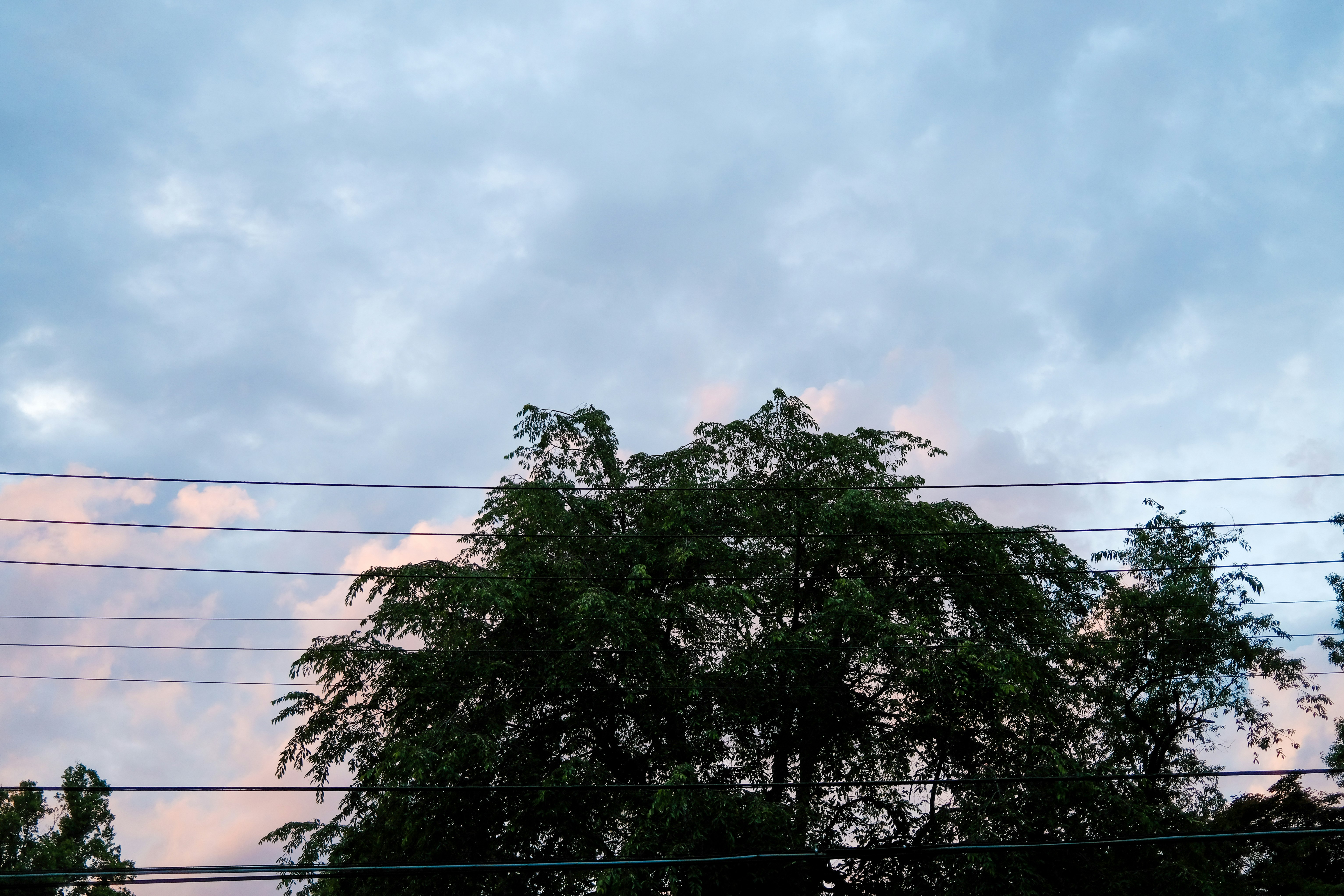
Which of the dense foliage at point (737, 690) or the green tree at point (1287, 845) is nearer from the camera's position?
the dense foliage at point (737, 690)

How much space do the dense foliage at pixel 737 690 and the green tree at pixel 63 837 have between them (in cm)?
1971

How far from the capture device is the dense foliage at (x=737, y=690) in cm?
1520

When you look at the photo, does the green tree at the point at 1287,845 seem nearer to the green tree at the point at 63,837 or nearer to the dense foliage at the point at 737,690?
the dense foliage at the point at 737,690

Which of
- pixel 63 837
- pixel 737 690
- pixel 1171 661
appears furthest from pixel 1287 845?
pixel 63 837

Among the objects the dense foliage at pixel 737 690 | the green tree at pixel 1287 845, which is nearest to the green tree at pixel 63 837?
the dense foliage at pixel 737 690

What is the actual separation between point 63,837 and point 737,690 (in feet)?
99.2

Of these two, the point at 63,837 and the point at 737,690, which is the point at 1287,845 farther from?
the point at 63,837

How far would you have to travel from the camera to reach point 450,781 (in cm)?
1505

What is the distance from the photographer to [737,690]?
1650cm

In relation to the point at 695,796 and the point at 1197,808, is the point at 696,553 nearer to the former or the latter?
the point at 695,796

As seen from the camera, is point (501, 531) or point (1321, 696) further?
point (1321, 696)

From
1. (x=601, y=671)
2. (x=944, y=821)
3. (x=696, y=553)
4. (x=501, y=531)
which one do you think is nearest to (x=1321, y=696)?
(x=944, y=821)

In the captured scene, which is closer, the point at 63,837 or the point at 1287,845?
the point at 1287,845

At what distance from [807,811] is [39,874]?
434 inches
